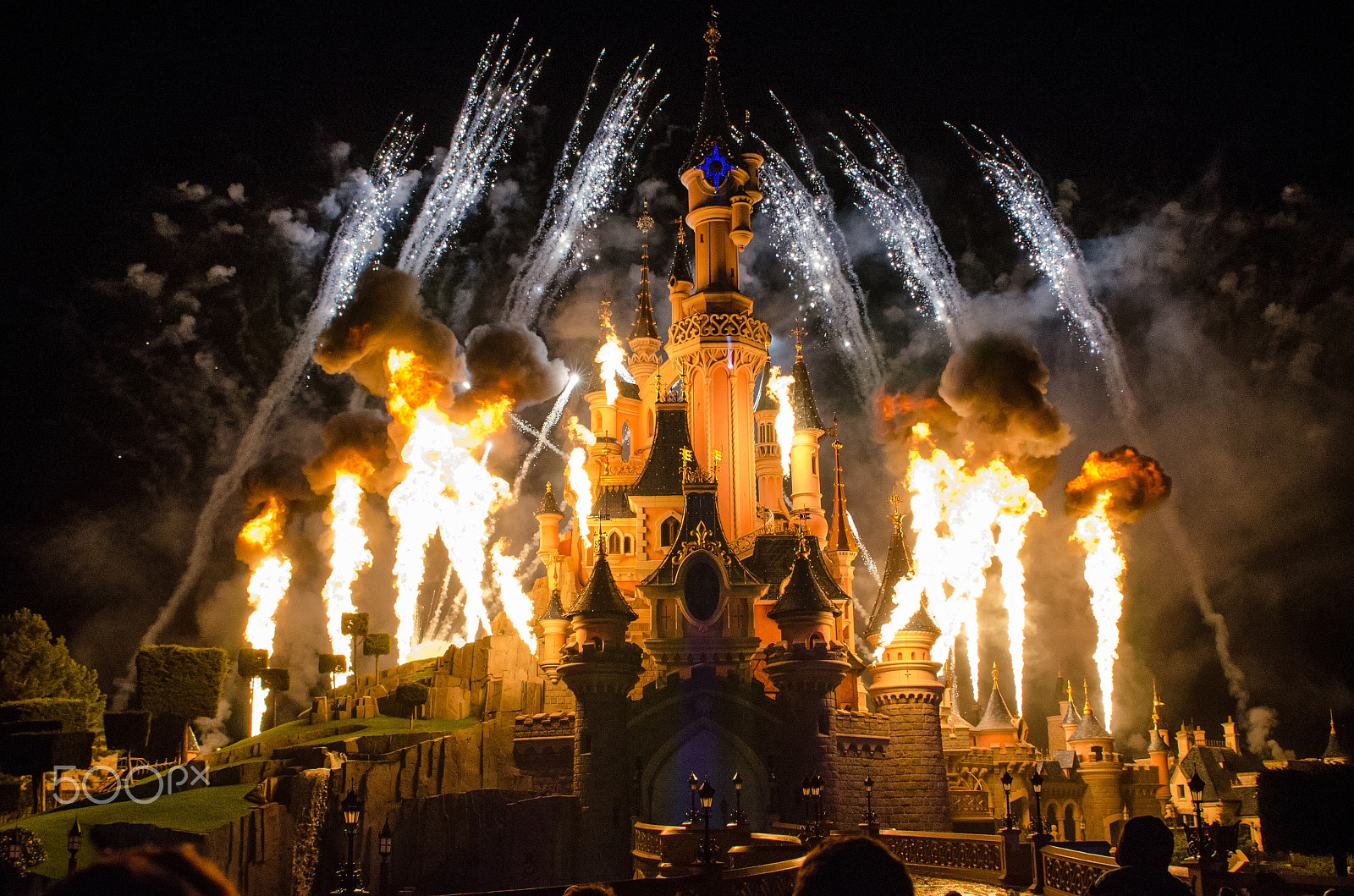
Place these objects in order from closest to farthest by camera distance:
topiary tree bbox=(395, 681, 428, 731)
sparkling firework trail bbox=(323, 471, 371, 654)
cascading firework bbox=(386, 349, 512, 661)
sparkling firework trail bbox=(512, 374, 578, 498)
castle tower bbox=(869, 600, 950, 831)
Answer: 1. castle tower bbox=(869, 600, 950, 831)
2. topiary tree bbox=(395, 681, 428, 731)
3. cascading firework bbox=(386, 349, 512, 661)
4. sparkling firework trail bbox=(323, 471, 371, 654)
5. sparkling firework trail bbox=(512, 374, 578, 498)

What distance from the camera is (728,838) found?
2831cm

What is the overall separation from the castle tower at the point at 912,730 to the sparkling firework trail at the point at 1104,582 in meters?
20.7

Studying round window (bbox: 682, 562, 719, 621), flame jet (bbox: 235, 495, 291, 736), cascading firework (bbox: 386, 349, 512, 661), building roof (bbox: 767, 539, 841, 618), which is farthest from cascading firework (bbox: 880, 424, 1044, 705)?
flame jet (bbox: 235, 495, 291, 736)

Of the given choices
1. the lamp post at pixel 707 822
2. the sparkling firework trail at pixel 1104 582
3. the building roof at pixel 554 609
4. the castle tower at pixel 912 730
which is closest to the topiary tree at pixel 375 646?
the building roof at pixel 554 609

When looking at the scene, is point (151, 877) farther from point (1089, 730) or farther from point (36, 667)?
point (1089, 730)

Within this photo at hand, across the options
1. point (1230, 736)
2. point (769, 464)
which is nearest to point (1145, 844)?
point (769, 464)

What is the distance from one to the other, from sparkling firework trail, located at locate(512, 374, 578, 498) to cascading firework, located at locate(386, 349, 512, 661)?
16.6 m

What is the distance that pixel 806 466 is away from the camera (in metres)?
67.2

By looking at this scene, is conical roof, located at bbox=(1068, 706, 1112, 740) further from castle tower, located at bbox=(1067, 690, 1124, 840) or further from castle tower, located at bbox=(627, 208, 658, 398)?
castle tower, located at bbox=(627, 208, 658, 398)

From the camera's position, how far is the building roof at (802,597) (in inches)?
1811

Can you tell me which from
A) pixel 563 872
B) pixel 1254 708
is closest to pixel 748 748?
pixel 563 872

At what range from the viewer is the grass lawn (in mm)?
34688

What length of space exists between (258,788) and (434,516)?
24.7 m

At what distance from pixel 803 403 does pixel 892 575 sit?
14.7 meters
